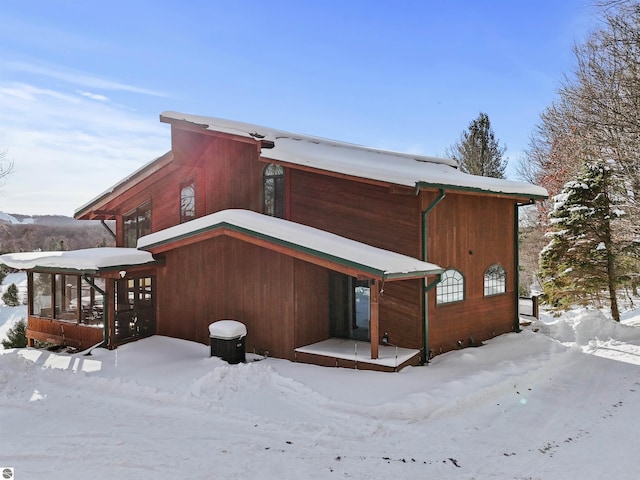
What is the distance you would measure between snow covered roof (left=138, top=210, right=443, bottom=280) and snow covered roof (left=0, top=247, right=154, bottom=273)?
1.27 m

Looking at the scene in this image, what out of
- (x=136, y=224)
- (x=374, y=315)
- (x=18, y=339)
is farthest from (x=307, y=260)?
(x=18, y=339)

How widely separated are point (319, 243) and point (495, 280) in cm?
546

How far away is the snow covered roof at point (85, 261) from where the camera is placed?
394 inches

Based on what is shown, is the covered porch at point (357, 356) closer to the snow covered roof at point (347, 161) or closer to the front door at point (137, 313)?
the snow covered roof at point (347, 161)

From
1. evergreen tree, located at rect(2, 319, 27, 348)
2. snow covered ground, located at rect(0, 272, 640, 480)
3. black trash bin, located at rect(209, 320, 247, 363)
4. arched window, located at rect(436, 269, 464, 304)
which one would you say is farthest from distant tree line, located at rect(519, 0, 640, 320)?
evergreen tree, located at rect(2, 319, 27, 348)

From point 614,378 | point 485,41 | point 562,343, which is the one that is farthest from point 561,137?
point 614,378

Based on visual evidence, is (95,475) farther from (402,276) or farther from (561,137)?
(561,137)

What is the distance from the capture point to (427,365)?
344 inches

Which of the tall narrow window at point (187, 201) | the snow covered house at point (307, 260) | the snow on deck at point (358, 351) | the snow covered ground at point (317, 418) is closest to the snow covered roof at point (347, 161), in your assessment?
the snow covered house at point (307, 260)

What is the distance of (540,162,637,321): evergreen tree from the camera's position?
Answer: 1373 centimetres

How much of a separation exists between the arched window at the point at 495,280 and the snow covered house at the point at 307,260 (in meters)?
0.05

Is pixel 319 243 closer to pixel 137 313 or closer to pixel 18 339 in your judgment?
pixel 137 313

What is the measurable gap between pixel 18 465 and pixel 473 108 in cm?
2603

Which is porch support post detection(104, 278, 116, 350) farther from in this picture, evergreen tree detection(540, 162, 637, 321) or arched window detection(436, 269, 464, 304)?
evergreen tree detection(540, 162, 637, 321)
